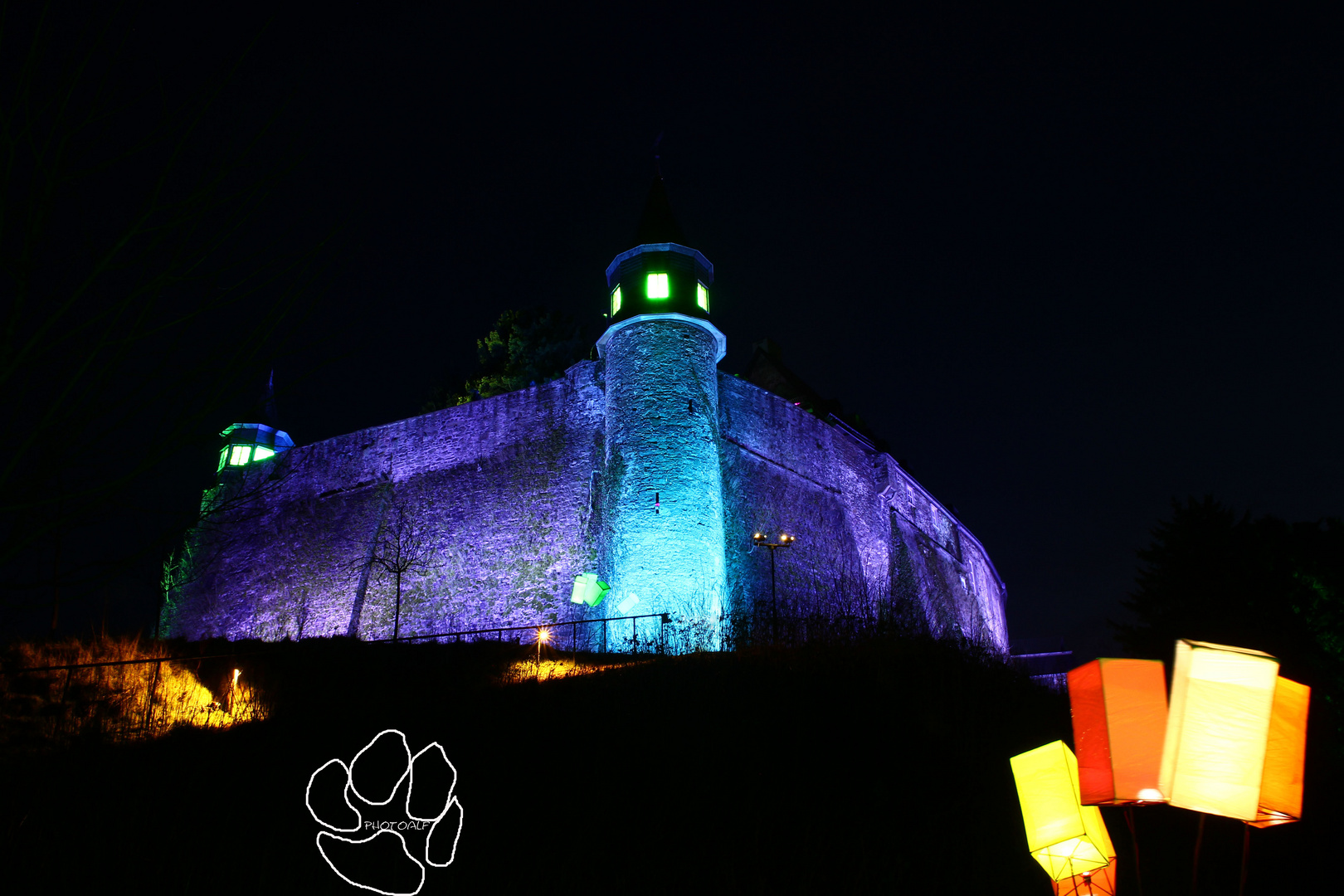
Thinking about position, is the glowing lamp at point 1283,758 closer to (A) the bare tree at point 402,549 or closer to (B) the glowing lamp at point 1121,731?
(B) the glowing lamp at point 1121,731

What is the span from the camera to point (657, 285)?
1964cm

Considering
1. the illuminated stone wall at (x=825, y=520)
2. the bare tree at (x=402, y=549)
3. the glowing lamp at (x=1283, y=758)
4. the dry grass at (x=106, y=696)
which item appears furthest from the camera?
the bare tree at (x=402, y=549)

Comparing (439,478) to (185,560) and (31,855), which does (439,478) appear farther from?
(31,855)

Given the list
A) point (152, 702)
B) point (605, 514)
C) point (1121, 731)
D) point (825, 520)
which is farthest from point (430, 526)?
point (1121, 731)

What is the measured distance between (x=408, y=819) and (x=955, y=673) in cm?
842

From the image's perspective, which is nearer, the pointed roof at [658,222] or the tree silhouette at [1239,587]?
the tree silhouette at [1239,587]

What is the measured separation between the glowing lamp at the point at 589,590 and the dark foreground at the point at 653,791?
5.19m

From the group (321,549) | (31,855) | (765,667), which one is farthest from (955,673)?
(321,549)

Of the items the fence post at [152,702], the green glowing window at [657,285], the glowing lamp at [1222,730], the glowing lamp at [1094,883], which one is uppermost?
the green glowing window at [657,285]

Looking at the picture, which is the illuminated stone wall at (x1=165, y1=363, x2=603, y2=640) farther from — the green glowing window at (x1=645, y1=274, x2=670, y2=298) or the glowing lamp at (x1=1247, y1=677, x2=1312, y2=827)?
the glowing lamp at (x1=1247, y1=677, x2=1312, y2=827)

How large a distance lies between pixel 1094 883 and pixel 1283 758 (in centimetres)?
161

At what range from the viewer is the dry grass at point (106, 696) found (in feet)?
32.6

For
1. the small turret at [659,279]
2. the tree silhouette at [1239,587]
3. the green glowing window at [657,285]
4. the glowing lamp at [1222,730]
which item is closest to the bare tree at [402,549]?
the small turret at [659,279]

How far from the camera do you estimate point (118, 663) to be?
11461 mm
